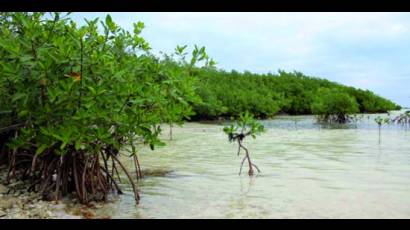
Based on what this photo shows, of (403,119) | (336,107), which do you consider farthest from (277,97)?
(403,119)

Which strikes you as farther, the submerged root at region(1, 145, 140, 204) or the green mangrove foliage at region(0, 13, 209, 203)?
the submerged root at region(1, 145, 140, 204)

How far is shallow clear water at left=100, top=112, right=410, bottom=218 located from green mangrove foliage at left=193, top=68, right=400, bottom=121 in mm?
12520

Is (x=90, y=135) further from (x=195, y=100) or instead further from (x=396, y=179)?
(x=396, y=179)

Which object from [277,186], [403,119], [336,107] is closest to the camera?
[277,186]

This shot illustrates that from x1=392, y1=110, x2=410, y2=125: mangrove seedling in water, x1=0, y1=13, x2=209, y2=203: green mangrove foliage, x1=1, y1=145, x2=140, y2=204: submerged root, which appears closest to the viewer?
x1=0, y1=13, x2=209, y2=203: green mangrove foliage

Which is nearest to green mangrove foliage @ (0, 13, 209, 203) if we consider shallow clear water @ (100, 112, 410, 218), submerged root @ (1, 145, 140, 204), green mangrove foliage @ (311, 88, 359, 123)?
submerged root @ (1, 145, 140, 204)

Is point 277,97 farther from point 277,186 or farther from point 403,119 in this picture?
point 277,186

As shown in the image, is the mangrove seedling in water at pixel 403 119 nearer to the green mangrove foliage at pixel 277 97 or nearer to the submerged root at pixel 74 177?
the green mangrove foliage at pixel 277 97

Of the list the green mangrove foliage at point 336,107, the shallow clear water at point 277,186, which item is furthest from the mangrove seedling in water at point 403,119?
the shallow clear water at point 277,186

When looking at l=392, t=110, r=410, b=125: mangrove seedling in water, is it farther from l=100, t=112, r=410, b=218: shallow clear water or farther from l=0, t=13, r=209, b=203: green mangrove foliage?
l=0, t=13, r=209, b=203: green mangrove foliage

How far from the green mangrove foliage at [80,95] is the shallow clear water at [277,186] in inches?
23.0

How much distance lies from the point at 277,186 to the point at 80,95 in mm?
2734

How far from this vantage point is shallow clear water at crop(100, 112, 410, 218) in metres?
4.94

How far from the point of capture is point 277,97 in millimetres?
32906
